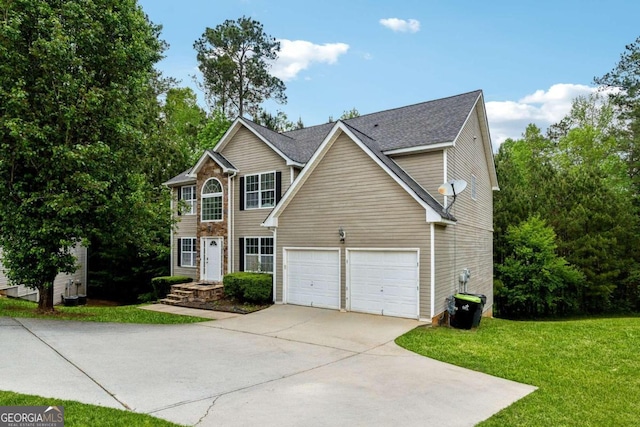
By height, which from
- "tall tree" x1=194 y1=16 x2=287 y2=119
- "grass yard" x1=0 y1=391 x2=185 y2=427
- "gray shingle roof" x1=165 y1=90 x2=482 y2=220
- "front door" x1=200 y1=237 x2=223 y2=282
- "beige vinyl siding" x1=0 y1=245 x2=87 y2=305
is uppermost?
"tall tree" x1=194 y1=16 x2=287 y2=119

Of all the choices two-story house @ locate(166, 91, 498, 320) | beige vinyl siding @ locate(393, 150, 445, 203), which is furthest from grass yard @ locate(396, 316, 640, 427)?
beige vinyl siding @ locate(393, 150, 445, 203)

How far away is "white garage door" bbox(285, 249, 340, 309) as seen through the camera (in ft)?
42.2

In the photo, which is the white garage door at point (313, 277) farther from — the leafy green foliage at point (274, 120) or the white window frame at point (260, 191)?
the leafy green foliage at point (274, 120)

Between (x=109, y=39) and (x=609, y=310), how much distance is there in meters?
29.3

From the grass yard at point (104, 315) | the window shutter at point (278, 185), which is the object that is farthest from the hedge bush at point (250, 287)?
the window shutter at point (278, 185)

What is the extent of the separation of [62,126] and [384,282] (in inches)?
395

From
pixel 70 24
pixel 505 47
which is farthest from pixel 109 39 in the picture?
pixel 505 47

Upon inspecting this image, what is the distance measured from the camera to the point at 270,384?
595cm

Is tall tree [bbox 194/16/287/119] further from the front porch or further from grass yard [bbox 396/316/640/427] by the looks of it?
grass yard [bbox 396/316/640/427]

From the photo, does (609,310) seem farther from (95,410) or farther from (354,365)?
(95,410)

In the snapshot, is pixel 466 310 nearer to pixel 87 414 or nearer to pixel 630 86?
pixel 87 414

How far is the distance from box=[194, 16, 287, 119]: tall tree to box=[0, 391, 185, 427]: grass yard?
97.6 feet

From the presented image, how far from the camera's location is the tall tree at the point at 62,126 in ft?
32.9

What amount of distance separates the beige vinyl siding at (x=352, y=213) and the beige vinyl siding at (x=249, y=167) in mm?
2537
